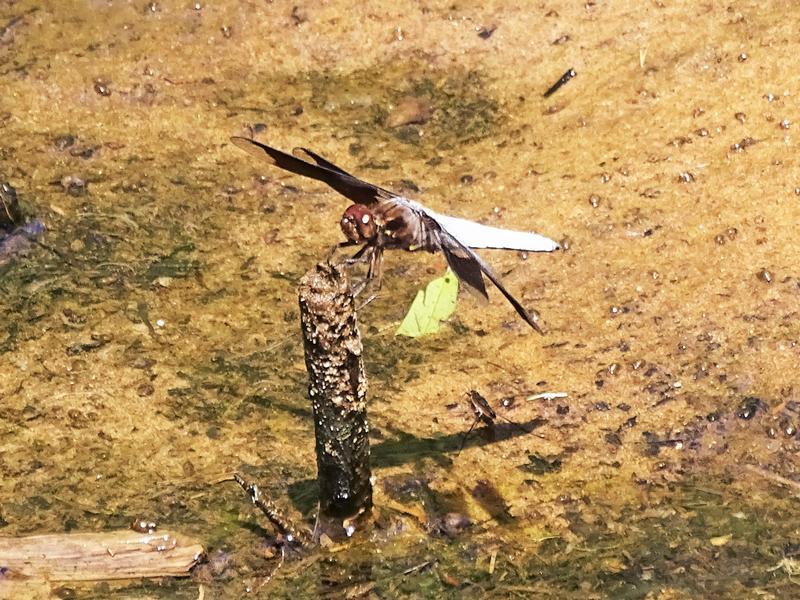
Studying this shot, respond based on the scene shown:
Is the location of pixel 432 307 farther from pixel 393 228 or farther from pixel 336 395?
pixel 336 395

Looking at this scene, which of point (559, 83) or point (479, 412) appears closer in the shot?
point (479, 412)

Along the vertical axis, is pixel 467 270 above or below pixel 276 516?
above

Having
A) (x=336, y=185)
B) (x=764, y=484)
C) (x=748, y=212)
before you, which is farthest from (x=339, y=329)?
(x=748, y=212)

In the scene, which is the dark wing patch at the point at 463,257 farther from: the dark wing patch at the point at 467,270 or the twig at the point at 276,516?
the twig at the point at 276,516

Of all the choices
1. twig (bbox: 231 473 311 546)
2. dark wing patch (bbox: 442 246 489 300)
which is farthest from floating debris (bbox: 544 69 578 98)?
twig (bbox: 231 473 311 546)

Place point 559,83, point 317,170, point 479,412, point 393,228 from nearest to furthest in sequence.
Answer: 1. point 317,170
2. point 393,228
3. point 479,412
4. point 559,83

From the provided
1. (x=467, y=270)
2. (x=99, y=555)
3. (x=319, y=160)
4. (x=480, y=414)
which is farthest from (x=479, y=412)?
(x=99, y=555)

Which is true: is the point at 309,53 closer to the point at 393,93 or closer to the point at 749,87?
the point at 393,93

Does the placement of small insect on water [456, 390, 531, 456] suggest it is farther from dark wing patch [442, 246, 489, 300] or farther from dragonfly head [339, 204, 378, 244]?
dragonfly head [339, 204, 378, 244]
